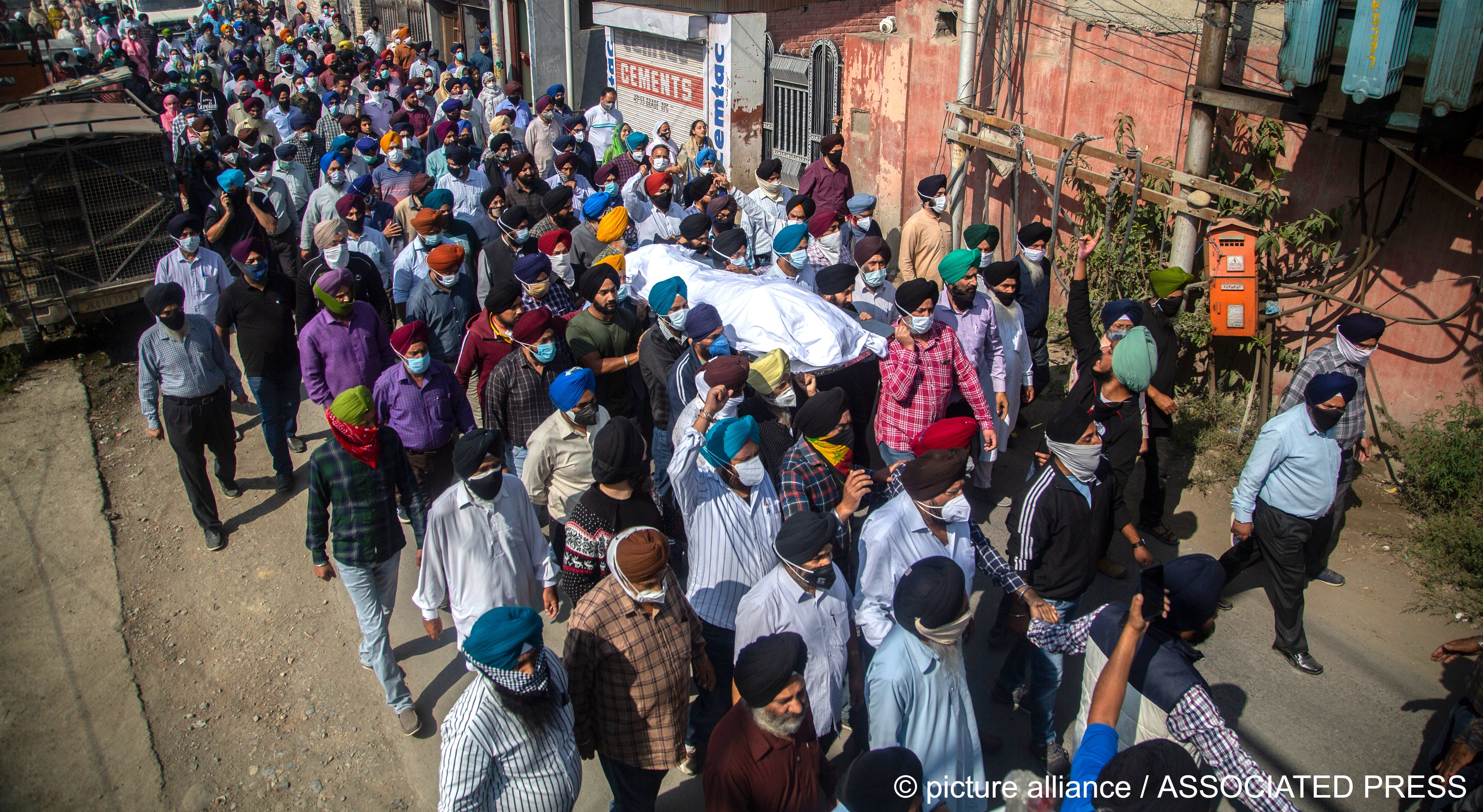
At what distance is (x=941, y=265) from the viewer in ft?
19.3

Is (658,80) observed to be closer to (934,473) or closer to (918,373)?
(918,373)

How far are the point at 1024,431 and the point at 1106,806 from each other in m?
5.29

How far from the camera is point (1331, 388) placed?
447cm

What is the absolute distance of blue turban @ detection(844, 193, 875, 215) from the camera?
7.91 meters

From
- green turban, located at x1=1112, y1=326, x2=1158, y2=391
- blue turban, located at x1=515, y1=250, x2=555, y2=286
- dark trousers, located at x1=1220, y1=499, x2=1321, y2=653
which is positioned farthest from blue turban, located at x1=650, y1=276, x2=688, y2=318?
dark trousers, located at x1=1220, y1=499, x2=1321, y2=653

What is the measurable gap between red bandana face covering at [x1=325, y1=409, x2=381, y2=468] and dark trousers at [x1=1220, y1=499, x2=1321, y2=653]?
4.27 metres

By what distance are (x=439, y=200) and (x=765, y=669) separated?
5.78 meters

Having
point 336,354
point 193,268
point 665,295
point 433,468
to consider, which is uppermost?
point 665,295

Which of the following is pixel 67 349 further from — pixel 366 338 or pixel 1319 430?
pixel 1319 430

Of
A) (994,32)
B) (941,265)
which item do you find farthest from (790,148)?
(941,265)

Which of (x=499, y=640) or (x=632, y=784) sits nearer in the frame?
(x=499, y=640)

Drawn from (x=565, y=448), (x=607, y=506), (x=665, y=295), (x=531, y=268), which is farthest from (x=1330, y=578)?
(x=531, y=268)

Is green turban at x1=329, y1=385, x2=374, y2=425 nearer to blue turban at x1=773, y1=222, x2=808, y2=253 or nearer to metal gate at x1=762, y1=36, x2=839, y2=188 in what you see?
blue turban at x1=773, y1=222, x2=808, y2=253

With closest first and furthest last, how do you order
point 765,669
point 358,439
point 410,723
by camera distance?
point 765,669 → point 358,439 → point 410,723
